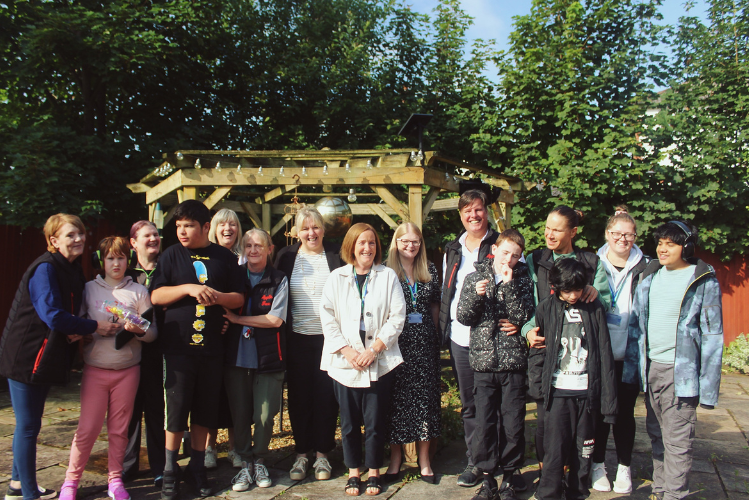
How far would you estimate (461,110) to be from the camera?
9438mm

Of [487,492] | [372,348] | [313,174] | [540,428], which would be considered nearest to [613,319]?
[540,428]

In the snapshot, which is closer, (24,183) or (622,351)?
(622,351)

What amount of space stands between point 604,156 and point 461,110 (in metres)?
2.64

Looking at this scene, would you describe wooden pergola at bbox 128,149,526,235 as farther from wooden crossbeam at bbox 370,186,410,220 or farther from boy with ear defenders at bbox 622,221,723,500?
boy with ear defenders at bbox 622,221,723,500

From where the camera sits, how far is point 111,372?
122 inches

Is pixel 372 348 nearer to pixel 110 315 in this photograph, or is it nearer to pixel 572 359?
pixel 572 359

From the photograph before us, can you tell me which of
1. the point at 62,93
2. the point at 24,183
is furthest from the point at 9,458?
the point at 62,93

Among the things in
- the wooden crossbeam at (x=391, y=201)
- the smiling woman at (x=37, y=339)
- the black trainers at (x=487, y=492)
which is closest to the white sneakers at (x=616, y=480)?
the black trainers at (x=487, y=492)

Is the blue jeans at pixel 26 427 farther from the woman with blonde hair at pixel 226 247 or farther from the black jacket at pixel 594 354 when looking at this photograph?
the black jacket at pixel 594 354

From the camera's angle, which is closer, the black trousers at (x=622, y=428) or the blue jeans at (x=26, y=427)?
the blue jeans at (x=26, y=427)

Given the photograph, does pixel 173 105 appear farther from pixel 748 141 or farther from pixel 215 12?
pixel 748 141

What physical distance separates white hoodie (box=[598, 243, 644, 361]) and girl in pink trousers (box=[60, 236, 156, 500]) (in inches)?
114

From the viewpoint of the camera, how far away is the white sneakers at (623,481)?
3.32 metres

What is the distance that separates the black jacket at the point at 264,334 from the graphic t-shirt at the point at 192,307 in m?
0.12
